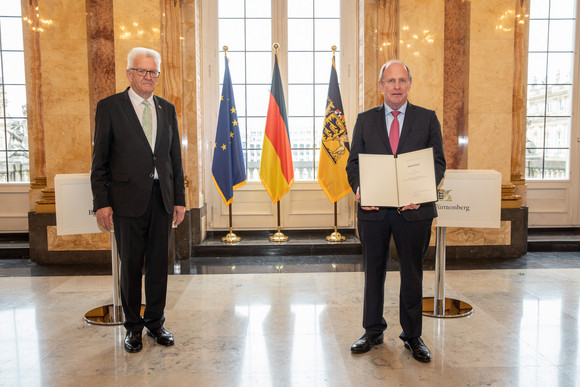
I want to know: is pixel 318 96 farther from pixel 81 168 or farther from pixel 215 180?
pixel 81 168

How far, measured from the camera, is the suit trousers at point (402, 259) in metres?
2.59

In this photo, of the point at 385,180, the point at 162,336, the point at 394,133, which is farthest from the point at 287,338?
the point at 394,133

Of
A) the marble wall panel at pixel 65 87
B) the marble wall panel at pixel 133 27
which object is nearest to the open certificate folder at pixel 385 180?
the marble wall panel at pixel 133 27

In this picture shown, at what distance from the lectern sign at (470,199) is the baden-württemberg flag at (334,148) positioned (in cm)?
224

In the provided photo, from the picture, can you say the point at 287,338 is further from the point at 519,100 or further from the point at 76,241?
the point at 519,100

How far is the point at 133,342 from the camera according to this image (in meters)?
2.78

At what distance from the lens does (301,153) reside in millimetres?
6152

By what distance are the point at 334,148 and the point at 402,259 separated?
118 inches

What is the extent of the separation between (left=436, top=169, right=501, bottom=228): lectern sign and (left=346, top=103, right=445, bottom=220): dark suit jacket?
2.49 ft

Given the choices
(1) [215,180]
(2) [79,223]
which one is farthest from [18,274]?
(1) [215,180]

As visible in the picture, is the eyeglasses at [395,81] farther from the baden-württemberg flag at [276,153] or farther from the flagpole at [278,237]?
the flagpole at [278,237]

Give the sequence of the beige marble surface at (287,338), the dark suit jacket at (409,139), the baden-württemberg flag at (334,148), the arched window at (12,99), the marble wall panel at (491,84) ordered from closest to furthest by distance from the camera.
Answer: the beige marble surface at (287,338) < the dark suit jacket at (409,139) < the marble wall panel at (491,84) < the baden-württemberg flag at (334,148) < the arched window at (12,99)

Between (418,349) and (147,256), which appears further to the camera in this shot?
(147,256)

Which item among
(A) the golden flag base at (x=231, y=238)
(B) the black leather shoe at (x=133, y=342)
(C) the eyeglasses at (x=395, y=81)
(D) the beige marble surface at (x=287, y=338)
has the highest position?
(C) the eyeglasses at (x=395, y=81)
